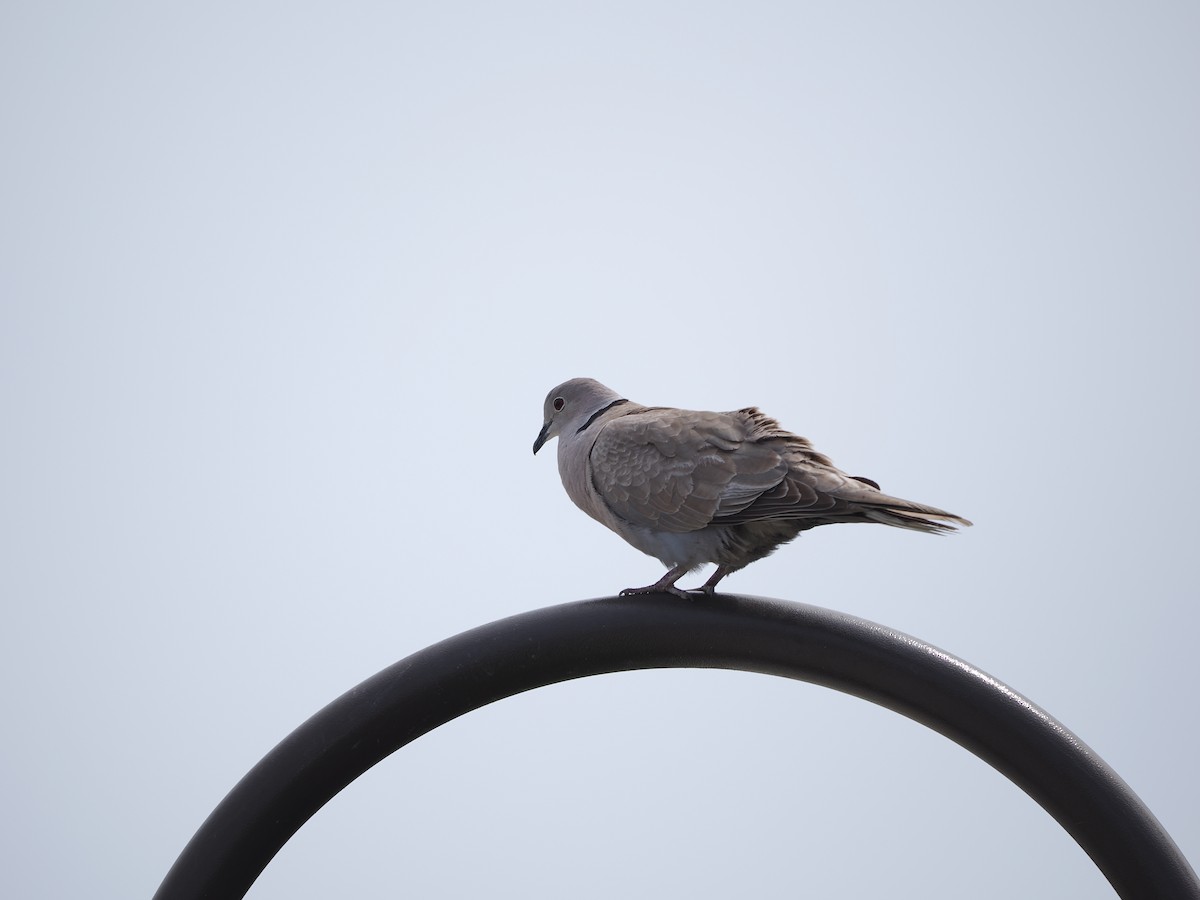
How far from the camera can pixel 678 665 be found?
2150mm

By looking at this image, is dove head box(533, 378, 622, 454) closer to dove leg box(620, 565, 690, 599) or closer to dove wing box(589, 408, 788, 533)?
dove wing box(589, 408, 788, 533)

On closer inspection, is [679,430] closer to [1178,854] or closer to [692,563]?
[692,563]

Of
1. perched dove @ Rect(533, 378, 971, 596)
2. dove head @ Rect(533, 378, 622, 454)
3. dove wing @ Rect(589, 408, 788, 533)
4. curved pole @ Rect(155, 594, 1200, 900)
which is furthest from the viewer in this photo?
dove head @ Rect(533, 378, 622, 454)

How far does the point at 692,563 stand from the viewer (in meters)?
2.61

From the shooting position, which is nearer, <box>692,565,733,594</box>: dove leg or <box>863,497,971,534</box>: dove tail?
<box>863,497,971,534</box>: dove tail

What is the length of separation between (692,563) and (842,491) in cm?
42

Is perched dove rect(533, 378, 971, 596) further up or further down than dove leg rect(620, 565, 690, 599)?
further up

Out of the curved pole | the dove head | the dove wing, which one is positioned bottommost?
the curved pole

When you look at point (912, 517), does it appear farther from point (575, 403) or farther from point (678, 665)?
point (575, 403)

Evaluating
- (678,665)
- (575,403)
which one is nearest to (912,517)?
Result: (678,665)

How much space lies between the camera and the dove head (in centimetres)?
314

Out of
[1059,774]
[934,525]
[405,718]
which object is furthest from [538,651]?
[1059,774]

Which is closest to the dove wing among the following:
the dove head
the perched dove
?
the perched dove

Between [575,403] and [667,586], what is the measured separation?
806 mm
